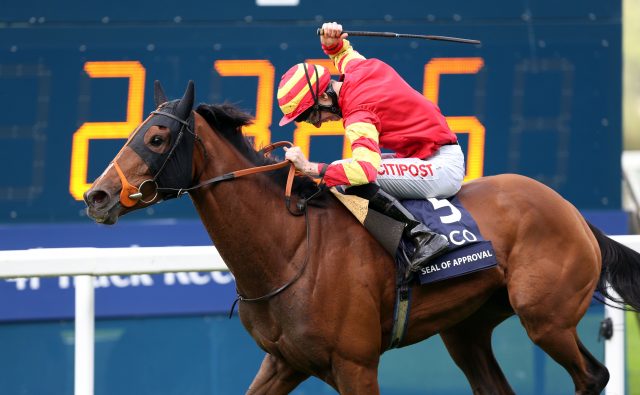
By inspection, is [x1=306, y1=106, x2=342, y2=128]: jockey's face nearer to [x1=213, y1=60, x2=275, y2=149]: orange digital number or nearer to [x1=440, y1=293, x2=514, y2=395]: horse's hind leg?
[x1=440, y1=293, x2=514, y2=395]: horse's hind leg

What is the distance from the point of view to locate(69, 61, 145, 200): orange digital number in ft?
17.7

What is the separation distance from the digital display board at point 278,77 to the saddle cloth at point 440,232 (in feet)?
4.89

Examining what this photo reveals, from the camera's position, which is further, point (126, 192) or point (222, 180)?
point (222, 180)

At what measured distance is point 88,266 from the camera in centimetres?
411

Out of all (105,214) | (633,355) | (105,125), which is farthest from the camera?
(633,355)

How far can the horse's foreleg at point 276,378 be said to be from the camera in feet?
12.8

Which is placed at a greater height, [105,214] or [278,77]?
[278,77]

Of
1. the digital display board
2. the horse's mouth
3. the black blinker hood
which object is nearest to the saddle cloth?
the black blinker hood

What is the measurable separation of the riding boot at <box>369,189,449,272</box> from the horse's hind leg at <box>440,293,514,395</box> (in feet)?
1.95

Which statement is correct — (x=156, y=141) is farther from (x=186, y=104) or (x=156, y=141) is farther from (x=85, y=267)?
(x=85, y=267)

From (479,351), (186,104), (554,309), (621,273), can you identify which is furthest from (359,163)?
(621,273)

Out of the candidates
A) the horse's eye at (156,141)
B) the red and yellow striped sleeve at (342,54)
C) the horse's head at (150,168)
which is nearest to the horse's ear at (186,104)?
the horse's head at (150,168)

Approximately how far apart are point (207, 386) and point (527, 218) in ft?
6.61

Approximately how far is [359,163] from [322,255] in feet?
1.17
